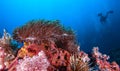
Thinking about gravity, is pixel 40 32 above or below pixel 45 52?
above

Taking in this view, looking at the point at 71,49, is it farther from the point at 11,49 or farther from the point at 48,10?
the point at 48,10

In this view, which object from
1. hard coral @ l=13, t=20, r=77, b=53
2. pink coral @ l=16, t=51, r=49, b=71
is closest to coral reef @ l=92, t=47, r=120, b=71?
hard coral @ l=13, t=20, r=77, b=53

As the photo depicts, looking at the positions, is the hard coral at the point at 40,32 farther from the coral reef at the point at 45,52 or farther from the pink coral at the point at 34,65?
the pink coral at the point at 34,65

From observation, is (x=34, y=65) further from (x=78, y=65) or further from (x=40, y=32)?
(x=40, y=32)

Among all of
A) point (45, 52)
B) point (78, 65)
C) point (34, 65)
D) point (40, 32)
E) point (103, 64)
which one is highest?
point (40, 32)

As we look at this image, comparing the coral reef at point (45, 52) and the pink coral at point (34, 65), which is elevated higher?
the coral reef at point (45, 52)

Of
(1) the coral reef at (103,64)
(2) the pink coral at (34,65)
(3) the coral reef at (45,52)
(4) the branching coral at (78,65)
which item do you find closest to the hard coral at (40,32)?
(3) the coral reef at (45,52)

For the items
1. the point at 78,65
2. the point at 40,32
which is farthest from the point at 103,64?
the point at 40,32

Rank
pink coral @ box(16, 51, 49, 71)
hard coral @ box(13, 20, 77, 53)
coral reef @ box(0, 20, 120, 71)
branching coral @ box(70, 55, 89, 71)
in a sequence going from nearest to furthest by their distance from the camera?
1. pink coral @ box(16, 51, 49, 71)
2. coral reef @ box(0, 20, 120, 71)
3. branching coral @ box(70, 55, 89, 71)
4. hard coral @ box(13, 20, 77, 53)

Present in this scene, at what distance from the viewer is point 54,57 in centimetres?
608

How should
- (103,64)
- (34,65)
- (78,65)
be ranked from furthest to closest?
(103,64) < (78,65) < (34,65)

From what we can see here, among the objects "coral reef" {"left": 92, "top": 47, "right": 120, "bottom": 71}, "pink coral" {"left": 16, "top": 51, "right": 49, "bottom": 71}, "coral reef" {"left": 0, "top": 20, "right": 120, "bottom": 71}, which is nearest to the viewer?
"pink coral" {"left": 16, "top": 51, "right": 49, "bottom": 71}

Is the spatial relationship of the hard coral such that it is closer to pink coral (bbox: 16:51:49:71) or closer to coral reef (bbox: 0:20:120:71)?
coral reef (bbox: 0:20:120:71)

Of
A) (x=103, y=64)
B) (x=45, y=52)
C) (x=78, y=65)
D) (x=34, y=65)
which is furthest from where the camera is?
(x=103, y=64)
